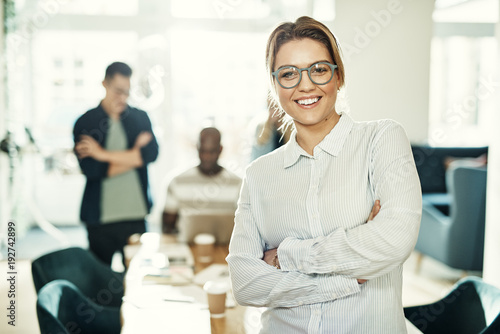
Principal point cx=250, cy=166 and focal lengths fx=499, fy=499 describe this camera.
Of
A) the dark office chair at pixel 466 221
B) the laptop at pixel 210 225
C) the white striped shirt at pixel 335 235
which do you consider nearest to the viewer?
the white striped shirt at pixel 335 235

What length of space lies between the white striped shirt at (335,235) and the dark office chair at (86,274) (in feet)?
3.82

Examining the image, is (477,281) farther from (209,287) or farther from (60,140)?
(60,140)

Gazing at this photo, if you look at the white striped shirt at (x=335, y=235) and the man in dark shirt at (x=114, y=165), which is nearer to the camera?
the white striped shirt at (x=335, y=235)

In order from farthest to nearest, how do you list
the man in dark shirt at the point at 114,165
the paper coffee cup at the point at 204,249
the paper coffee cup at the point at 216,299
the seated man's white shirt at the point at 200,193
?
the man in dark shirt at the point at 114,165 → the seated man's white shirt at the point at 200,193 → the paper coffee cup at the point at 204,249 → the paper coffee cup at the point at 216,299

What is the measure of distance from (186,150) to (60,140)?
4.60 feet

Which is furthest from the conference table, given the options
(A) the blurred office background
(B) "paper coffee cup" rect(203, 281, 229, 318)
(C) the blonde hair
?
(A) the blurred office background

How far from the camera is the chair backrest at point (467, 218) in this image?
3.74 meters

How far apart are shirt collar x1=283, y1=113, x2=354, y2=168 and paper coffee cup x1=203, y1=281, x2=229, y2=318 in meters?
0.53

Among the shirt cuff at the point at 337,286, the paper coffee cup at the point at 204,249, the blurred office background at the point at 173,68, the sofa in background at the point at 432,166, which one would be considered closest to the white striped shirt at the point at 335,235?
the shirt cuff at the point at 337,286

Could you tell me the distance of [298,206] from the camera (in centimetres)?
127

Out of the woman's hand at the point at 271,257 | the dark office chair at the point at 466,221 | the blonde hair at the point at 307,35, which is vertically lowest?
the dark office chair at the point at 466,221

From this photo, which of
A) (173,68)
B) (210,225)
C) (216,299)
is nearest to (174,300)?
(216,299)

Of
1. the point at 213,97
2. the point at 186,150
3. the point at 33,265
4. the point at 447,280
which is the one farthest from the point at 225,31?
the point at 33,265

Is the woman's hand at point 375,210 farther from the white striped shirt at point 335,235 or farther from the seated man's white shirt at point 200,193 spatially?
the seated man's white shirt at point 200,193
